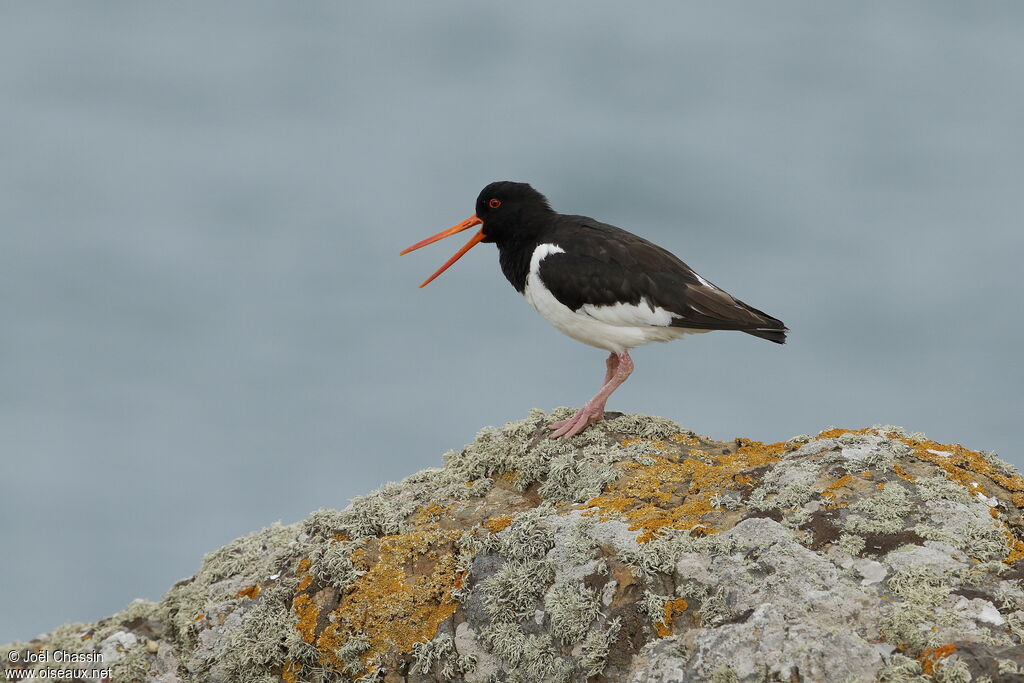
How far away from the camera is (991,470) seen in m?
6.49

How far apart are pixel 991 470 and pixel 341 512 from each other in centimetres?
458

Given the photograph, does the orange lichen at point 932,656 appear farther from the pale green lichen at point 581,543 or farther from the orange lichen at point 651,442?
the orange lichen at point 651,442

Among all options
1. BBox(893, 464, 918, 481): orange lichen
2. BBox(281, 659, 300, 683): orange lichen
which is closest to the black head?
BBox(893, 464, 918, 481): orange lichen

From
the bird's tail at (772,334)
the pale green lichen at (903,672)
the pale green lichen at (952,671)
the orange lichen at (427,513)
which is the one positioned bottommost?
the pale green lichen at (952,671)

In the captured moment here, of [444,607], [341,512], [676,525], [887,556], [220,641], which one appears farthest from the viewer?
[341,512]

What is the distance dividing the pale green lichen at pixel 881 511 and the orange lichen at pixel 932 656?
0.86 meters

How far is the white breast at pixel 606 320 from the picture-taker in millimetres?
8336

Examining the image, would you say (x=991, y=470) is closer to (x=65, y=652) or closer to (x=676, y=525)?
(x=676, y=525)

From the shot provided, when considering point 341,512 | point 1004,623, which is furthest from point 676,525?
point 341,512

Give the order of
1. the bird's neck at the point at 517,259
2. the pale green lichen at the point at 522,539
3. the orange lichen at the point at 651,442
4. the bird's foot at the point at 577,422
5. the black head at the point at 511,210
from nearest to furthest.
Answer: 1. the pale green lichen at the point at 522,539
2. the orange lichen at the point at 651,442
3. the bird's foot at the point at 577,422
4. the bird's neck at the point at 517,259
5. the black head at the point at 511,210

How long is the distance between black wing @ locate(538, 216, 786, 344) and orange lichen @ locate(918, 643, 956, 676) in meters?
3.71

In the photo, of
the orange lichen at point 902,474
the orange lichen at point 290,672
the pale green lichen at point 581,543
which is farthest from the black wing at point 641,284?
the orange lichen at point 290,672

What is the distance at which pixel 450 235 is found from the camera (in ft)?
32.8

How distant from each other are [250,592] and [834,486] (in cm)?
414
